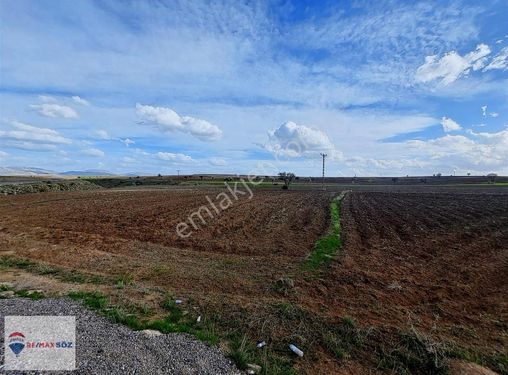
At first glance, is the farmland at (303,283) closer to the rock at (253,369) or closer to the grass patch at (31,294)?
the rock at (253,369)

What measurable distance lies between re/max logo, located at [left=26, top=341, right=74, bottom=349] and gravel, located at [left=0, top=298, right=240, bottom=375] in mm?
160

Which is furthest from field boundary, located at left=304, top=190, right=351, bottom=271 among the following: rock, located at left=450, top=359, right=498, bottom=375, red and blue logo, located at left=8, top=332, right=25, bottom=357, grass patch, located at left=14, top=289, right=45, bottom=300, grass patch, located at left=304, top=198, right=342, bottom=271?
red and blue logo, located at left=8, top=332, right=25, bottom=357

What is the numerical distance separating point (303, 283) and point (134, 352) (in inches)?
224

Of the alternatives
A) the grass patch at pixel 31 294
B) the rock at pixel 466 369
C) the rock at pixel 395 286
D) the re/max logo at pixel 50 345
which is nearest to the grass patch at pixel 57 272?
the grass patch at pixel 31 294

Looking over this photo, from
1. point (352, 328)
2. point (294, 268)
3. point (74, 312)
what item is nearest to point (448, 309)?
point (352, 328)

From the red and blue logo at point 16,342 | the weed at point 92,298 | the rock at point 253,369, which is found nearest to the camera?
the red and blue logo at point 16,342

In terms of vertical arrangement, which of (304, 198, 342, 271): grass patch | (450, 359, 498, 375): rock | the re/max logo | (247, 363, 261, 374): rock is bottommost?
(450, 359, 498, 375): rock

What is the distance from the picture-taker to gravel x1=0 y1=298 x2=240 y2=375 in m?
4.90

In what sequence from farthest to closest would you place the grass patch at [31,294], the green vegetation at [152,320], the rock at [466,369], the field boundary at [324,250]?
the field boundary at [324,250]
the grass patch at [31,294]
the green vegetation at [152,320]
the rock at [466,369]

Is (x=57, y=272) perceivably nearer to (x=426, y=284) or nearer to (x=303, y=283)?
(x=303, y=283)

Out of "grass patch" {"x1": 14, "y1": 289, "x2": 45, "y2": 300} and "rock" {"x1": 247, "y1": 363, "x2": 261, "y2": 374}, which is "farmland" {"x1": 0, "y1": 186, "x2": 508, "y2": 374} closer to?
"rock" {"x1": 247, "y1": 363, "x2": 261, "y2": 374}

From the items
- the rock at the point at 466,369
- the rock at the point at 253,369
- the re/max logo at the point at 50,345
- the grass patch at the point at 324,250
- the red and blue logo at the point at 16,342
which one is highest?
the red and blue logo at the point at 16,342

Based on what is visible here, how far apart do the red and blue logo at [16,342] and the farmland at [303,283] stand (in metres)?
2.09

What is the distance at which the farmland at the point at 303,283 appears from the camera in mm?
6156
